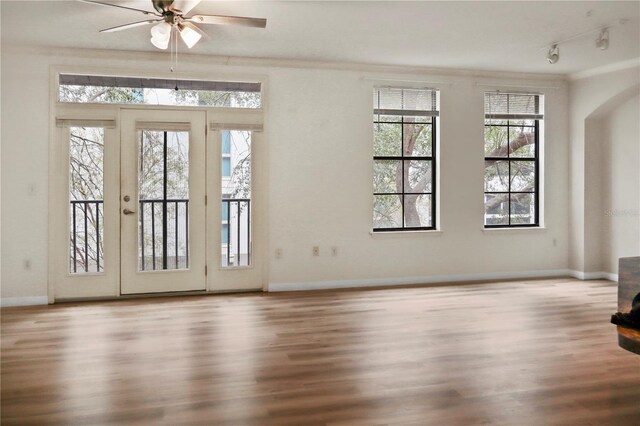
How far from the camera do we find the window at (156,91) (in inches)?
216

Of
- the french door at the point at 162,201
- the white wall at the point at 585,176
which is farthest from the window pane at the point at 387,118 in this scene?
the white wall at the point at 585,176

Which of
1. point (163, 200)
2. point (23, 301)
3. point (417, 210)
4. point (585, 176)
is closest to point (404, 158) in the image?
point (417, 210)

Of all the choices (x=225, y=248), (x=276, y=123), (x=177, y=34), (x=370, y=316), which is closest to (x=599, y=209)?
(x=370, y=316)

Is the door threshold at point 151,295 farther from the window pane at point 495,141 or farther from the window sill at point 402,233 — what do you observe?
the window pane at point 495,141

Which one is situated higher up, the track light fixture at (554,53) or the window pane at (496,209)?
the track light fixture at (554,53)

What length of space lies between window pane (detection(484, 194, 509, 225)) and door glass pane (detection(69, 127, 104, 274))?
4619 mm

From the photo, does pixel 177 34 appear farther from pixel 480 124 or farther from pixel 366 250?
pixel 480 124

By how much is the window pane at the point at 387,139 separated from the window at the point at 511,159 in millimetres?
1171

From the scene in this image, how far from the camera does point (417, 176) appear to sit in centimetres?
652

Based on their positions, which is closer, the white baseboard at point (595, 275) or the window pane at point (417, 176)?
the window pane at point (417, 176)

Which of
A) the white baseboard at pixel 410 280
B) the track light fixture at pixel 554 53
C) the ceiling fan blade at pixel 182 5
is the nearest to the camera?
the ceiling fan blade at pixel 182 5

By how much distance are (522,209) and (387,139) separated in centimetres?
208

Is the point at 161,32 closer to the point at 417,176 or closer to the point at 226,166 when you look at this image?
the point at 226,166

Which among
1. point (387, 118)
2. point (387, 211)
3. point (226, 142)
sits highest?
point (387, 118)
